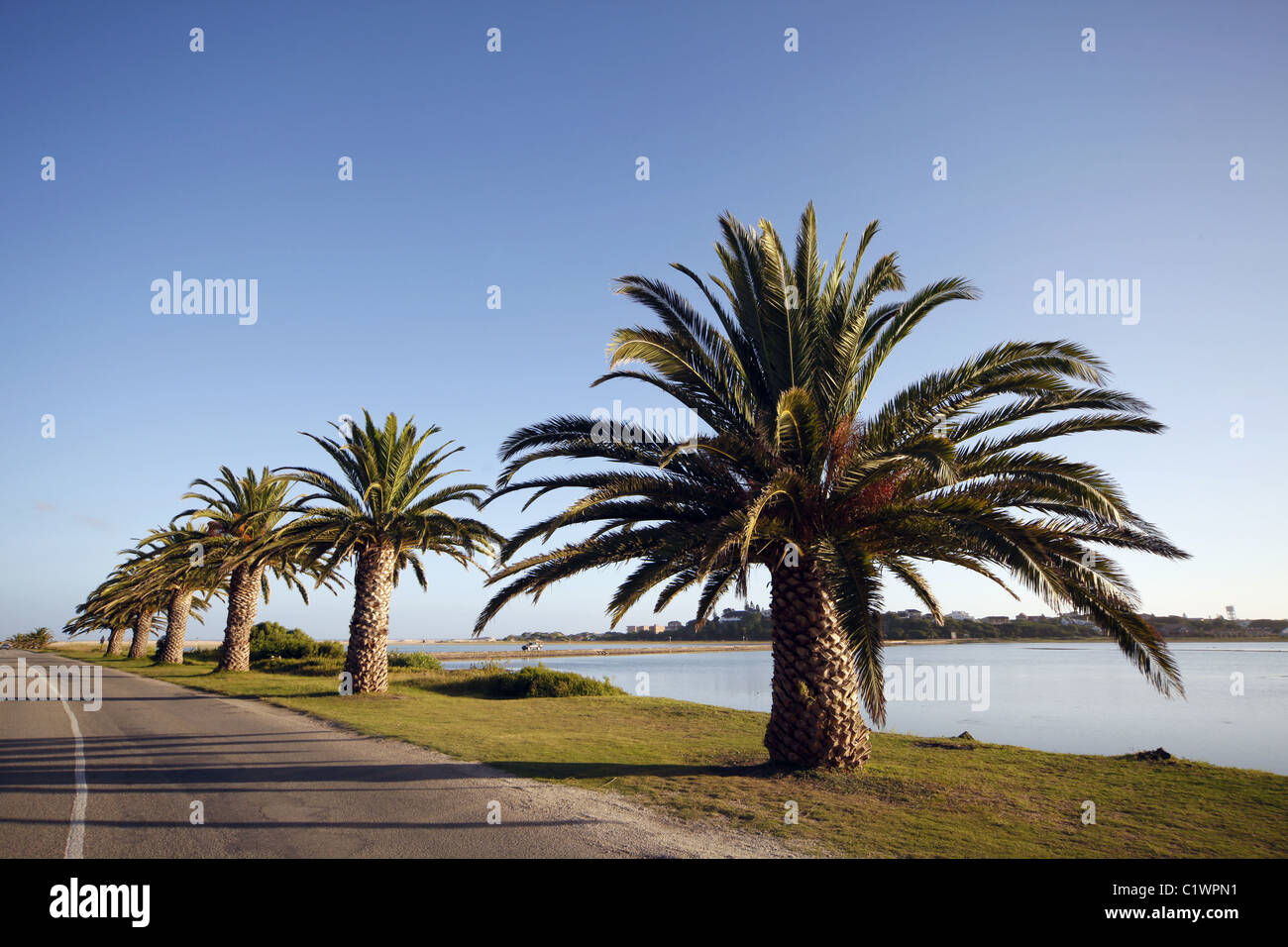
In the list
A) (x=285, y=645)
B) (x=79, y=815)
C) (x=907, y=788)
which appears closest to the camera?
(x=79, y=815)

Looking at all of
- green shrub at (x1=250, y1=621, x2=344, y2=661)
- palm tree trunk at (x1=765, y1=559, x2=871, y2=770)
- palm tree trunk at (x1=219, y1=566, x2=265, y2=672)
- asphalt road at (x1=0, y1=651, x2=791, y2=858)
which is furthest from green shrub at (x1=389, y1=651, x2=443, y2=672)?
palm tree trunk at (x1=765, y1=559, x2=871, y2=770)

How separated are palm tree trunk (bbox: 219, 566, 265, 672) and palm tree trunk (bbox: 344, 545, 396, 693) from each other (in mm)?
13273

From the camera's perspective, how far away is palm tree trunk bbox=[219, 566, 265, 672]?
33.4 m

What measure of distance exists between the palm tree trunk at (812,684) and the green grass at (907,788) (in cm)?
40

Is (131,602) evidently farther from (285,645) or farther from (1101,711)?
(1101,711)

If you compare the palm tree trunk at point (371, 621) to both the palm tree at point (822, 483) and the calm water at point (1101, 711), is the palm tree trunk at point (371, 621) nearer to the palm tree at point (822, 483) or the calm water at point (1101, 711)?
the calm water at point (1101, 711)

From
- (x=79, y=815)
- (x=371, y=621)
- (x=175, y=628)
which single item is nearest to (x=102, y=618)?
(x=175, y=628)

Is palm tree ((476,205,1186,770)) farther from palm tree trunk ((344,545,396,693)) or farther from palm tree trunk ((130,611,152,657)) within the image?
palm tree trunk ((130,611,152,657))

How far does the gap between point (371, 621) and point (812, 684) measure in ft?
57.7

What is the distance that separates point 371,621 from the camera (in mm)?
23312

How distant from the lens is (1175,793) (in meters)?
9.48

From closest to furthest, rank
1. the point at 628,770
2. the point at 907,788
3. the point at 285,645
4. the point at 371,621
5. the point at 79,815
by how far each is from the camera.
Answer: the point at 79,815 → the point at 907,788 → the point at 628,770 → the point at 371,621 → the point at 285,645
